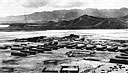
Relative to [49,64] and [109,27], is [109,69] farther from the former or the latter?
[109,27]

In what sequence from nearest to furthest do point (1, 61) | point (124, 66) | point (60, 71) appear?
point (60, 71), point (124, 66), point (1, 61)

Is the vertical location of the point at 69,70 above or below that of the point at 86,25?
below

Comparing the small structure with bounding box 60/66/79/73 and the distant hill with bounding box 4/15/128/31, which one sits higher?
the distant hill with bounding box 4/15/128/31

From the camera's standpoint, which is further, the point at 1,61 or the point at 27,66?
the point at 1,61

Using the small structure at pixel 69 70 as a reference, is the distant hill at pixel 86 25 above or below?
above

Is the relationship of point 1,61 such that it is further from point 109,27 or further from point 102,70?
point 109,27

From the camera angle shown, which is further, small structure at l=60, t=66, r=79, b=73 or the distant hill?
the distant hill

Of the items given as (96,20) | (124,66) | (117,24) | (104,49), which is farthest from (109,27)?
(124,66)

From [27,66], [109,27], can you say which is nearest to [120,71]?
[27,66]

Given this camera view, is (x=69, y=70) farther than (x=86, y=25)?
No

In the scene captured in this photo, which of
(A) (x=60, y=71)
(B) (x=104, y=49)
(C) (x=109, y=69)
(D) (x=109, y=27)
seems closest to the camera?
(A) (x=60, y=71)

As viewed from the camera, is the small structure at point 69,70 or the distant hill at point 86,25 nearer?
the small structure at point 69,70
